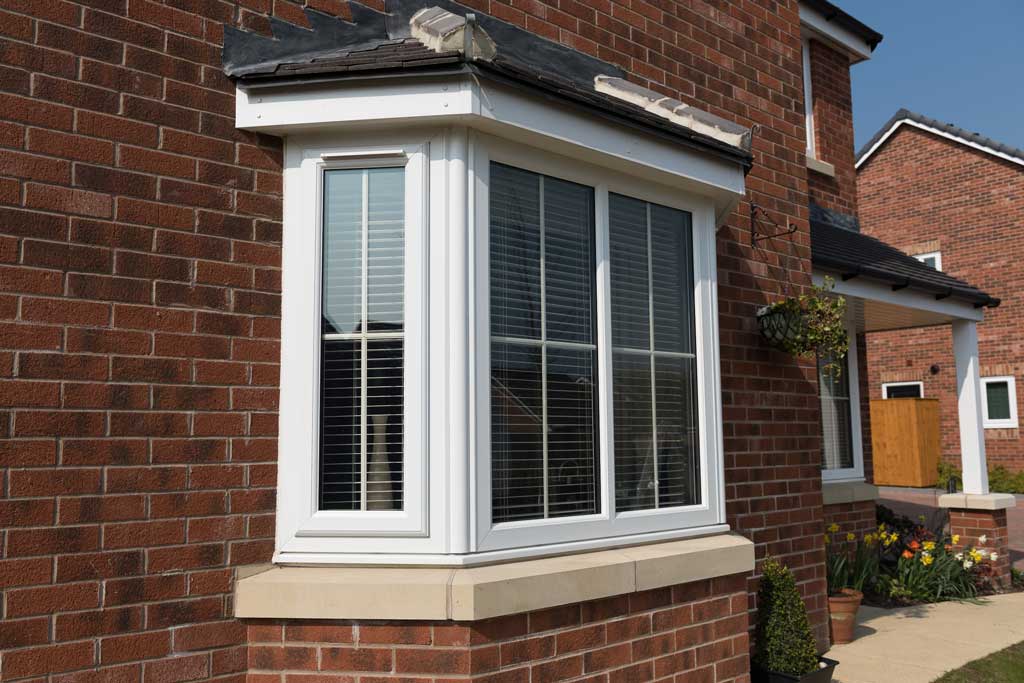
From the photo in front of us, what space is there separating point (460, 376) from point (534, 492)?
712mm

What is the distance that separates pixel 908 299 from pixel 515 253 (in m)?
5.84

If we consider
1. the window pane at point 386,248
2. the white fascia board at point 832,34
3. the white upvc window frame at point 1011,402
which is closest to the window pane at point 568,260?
the window pane at point 386,248

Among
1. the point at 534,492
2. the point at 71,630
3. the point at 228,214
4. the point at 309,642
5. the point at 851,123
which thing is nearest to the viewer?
the point at 71,630

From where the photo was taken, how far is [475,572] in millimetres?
3443

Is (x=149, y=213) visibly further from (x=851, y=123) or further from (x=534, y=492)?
(x=851, y=123)

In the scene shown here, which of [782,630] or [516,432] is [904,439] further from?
[516,432]

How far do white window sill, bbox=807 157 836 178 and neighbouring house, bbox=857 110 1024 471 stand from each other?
12.8 meters

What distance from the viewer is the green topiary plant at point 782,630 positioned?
4930mm

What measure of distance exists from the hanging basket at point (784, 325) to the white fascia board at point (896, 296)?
166cm

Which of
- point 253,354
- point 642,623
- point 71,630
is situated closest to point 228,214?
point 253,354

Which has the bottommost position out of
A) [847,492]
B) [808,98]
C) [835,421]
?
[847,492]

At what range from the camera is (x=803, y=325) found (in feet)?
18.0

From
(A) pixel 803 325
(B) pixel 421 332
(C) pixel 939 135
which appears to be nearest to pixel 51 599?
(B) pixel 421 332

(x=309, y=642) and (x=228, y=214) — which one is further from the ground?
(x=228, y=214)
